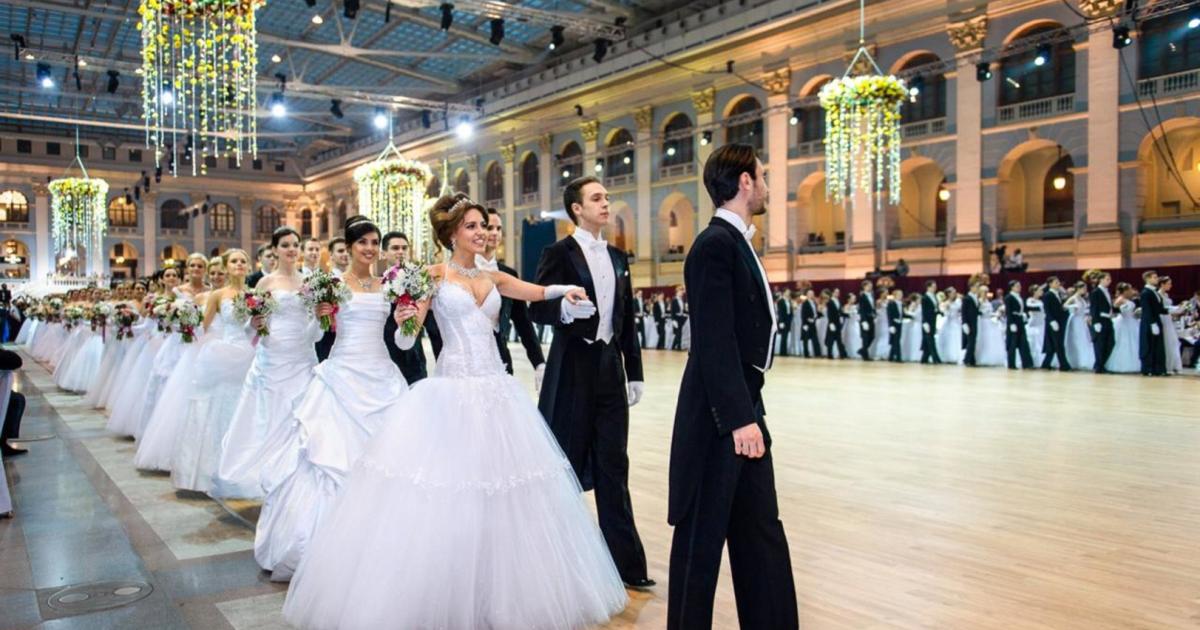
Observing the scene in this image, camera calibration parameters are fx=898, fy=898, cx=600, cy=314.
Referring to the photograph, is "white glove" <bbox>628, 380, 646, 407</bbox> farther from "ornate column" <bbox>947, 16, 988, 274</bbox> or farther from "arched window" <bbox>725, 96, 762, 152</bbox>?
"arched window" <bbox>725, 96, 762, 152</bbox>

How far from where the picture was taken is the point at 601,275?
13.1ft

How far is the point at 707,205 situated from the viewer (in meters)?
26.0

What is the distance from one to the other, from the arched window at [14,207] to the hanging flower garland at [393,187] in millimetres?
28164

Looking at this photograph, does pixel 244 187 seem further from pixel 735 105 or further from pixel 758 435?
pixel 758 435

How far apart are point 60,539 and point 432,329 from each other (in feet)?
8.06

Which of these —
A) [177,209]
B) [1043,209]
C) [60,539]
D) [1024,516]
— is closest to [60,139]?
[177,209]

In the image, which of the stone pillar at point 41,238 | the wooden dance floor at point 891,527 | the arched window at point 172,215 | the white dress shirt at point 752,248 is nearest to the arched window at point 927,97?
the wooden dance floor at point 891,527

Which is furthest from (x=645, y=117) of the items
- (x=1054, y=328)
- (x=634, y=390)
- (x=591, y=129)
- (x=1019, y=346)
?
(x=634, y=390)

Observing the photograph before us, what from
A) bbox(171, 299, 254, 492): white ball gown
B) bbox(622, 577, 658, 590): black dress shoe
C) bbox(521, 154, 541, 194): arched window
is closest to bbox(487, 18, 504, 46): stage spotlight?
bbox(521, 154, 541, 194): arched window

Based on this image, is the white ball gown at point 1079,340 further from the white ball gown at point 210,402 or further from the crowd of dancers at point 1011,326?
the white ball gown at point 210,402

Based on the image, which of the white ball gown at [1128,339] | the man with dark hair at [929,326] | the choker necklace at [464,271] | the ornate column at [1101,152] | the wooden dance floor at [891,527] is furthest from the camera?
the ornate column at [1101,152]

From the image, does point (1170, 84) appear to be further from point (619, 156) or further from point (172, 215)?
point (172, 215)

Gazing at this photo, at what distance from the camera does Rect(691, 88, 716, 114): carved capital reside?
25812 millimetres

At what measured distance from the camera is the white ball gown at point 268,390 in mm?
5246
